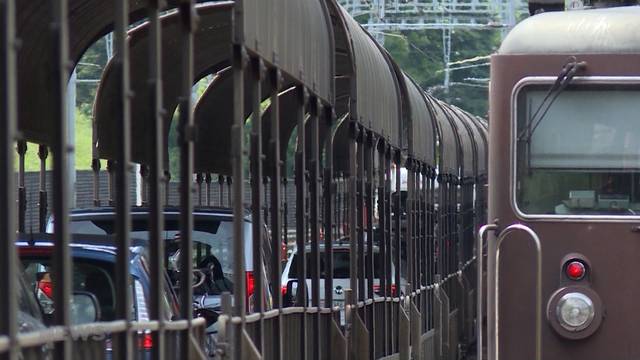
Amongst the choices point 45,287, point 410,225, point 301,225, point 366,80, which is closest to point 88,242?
point 45,287

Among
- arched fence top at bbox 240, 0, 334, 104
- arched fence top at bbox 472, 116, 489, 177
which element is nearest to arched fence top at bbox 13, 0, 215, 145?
arched fence top at bbox 240, 0, 334, 104

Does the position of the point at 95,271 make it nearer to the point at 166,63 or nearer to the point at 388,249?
the point at 166,63

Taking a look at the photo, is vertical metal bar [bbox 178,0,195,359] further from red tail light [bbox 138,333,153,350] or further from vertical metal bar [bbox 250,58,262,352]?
vertical metal bar [bbox 250,58,262,352]

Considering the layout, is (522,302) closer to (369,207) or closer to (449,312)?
(369,207)

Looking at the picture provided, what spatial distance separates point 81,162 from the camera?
6225 cm

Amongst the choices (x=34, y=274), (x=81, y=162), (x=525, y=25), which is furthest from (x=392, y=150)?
(x=81, y=162)

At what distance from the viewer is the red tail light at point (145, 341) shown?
6480 millimetres

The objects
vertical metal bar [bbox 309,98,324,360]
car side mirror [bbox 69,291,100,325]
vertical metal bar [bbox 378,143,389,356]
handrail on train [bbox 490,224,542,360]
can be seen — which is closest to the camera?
car side mirror [bbox 69,291,100,325]

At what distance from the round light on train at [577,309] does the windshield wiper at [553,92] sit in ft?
3.22

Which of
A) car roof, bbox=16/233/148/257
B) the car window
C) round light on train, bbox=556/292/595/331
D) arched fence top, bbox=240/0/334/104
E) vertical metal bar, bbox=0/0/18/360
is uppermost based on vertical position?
arched fence top, bbox=240/0/334/104

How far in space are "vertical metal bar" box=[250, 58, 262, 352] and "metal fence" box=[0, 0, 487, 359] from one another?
0.01m

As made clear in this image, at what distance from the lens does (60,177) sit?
5125mm

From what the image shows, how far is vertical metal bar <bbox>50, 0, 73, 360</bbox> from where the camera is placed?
16.5 ft

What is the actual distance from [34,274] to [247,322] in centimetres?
131
